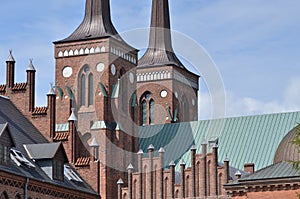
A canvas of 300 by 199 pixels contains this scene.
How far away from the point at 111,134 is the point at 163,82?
26846 mm

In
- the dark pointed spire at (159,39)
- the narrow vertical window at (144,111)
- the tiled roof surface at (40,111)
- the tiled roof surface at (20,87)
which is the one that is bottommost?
the tiled roof surface at (40,111)

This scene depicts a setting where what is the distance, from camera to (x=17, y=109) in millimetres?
66125

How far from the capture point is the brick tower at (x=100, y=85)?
72375 millimetres

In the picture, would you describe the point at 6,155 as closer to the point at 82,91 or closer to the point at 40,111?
the point at 40,111

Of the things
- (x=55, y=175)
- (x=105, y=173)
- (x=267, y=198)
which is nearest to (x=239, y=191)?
(x=267, y=198)

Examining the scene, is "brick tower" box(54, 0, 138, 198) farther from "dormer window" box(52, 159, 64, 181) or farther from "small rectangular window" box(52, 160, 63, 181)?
"small rectangular window" box(52, 160, 63, 181)

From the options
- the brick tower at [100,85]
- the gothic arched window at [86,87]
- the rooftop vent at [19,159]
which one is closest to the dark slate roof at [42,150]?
the rooftop vent at [19,159]

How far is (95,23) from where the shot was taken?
76.8 metres

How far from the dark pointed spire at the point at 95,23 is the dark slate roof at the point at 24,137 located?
12197 mm

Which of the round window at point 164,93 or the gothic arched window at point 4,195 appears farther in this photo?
the round window at point 164,93

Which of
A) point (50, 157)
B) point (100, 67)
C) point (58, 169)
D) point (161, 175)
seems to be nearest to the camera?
point (50, 157)

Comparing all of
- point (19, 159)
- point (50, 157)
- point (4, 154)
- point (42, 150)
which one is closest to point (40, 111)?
point (42, 150)

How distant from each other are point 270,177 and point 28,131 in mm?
18360

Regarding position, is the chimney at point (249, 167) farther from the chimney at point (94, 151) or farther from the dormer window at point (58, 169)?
the dormer window at point (58, 169)
